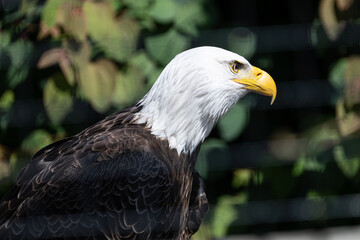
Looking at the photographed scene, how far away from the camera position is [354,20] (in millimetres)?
2494

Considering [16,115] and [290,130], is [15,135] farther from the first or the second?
[290,130]

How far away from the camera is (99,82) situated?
2510mm

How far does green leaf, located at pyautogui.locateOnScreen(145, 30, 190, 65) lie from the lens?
2641mm

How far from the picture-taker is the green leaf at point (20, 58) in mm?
2523

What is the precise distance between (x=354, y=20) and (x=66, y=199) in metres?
1.21

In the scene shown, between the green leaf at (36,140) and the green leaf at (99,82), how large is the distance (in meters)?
0.30

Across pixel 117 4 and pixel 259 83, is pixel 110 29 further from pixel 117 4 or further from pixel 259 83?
pixel 259 83

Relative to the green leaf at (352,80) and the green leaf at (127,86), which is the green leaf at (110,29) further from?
the green leaf at (352,80)

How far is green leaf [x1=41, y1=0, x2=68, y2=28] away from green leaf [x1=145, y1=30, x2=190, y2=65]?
380 millimetres

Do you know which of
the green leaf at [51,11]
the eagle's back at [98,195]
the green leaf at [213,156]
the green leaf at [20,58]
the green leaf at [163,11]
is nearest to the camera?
the eagle's back at [98,195]

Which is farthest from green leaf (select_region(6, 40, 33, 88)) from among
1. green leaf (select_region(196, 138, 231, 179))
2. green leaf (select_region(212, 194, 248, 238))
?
green leaf (select_region(212, 194, 248, 238))

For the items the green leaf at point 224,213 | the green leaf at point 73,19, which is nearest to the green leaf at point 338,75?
the green leaf at point 224,213

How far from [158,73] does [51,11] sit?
0.48 meters

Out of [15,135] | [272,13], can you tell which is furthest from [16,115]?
[272,13]
